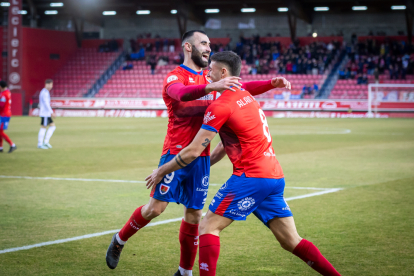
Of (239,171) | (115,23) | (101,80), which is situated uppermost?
(115,23)

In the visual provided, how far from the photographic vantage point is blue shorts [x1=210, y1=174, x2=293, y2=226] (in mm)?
3709

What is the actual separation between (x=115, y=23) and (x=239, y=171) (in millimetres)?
47458

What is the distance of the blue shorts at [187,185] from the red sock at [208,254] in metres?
0.82

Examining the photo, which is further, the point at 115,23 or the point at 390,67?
the point at 115,23

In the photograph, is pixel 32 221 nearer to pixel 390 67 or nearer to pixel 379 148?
pixel 379 148

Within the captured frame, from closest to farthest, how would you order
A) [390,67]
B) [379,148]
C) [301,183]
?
[301,183], [379,148], [390,67]

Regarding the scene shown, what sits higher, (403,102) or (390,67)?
(390,67)

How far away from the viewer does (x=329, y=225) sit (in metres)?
6.25

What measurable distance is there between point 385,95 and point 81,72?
26089 millimetres

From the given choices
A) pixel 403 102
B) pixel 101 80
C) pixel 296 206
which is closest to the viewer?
pixel 296 206

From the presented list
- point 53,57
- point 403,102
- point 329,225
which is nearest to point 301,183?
point 329,225

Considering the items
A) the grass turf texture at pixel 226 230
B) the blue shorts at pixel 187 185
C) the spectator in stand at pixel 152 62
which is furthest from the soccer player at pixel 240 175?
the spectator in stand at pixel 152 62

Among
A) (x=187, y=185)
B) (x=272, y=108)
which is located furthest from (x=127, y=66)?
(x=187, y=185)

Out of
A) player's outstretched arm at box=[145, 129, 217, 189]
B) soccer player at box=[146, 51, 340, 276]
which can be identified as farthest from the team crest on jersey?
soccer player at box=[146, 51, 340, 276]
